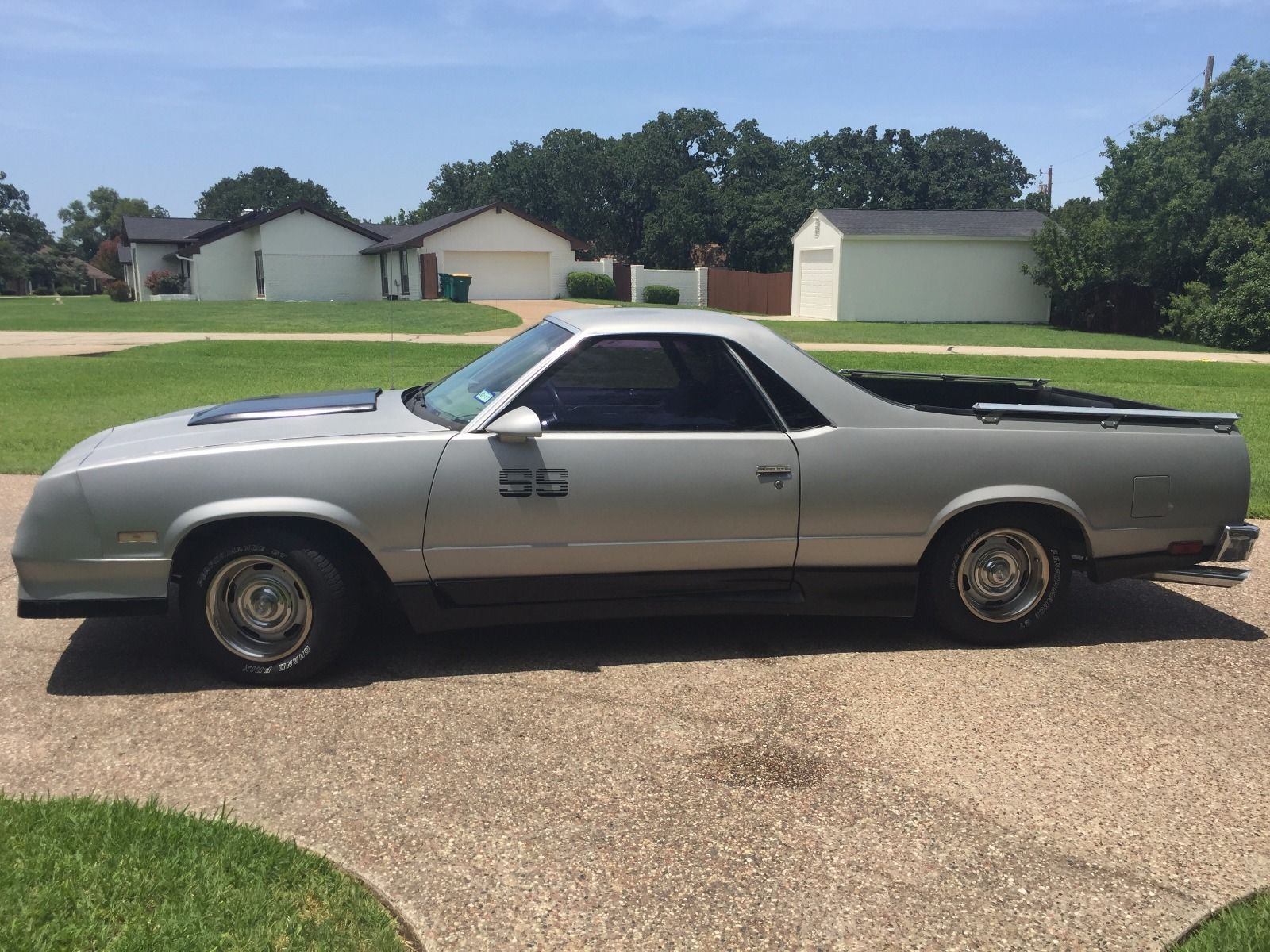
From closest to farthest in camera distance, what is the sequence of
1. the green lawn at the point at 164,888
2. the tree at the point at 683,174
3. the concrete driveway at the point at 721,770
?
the green lawn at the point at 164,888 < the concrete driveway at the point at 721,770 < the tree at the point at 683,174

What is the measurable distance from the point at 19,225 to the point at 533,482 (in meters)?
106

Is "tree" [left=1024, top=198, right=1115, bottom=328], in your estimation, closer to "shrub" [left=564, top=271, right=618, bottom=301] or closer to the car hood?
"shrub" [left=564, top=271, right=618, bottom=301]

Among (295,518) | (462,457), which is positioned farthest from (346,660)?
(462,457)

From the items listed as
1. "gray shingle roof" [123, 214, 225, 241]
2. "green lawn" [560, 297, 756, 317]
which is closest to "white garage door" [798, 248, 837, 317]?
"green lawn" [560, 297, 756, 317]

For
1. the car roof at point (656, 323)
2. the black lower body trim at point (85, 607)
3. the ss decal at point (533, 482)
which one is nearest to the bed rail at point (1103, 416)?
the car roof at point (656, 323)

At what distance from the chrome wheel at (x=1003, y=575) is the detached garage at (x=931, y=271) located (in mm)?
35745

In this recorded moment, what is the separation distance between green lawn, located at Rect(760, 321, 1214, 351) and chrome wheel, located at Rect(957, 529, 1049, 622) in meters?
19.8

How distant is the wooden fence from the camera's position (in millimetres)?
44688

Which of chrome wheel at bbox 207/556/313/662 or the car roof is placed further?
the car roof

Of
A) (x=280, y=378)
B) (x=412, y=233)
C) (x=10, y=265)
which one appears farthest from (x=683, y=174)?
(x=280, y=378)

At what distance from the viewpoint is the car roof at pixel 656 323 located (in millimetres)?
4918

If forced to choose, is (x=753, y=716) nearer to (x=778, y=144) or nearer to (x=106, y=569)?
(x=106, y=569)

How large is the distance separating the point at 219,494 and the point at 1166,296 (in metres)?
34.9

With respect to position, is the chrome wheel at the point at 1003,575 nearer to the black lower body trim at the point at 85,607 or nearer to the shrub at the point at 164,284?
the black lower body trim at the point at 85,607
